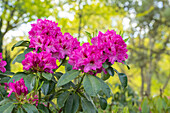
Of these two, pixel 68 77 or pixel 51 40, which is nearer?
pixel 68 77

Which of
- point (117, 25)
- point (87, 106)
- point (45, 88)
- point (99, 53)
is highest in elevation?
point (117, 25)

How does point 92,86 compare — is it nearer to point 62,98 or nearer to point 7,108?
point 62,98

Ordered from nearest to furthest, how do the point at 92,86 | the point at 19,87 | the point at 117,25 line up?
1. the point at 92,86
2. the point at 19,87
3. the point at 117,25

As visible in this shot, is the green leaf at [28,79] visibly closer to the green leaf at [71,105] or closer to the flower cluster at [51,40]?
the flower cluster at [51,40]

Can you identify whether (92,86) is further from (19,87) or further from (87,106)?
(19,87)

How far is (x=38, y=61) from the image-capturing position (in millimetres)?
1204

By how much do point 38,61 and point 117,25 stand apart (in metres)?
8.64

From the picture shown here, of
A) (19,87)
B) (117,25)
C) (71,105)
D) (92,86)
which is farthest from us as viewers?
(117,25)

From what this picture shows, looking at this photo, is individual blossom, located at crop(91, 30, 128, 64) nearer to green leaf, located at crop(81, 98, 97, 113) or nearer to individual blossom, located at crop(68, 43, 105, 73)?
individual blossom, located at crop(68, 43, 105, 73)

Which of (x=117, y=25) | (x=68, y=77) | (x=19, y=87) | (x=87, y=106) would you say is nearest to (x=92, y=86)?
(x=68, y=77)

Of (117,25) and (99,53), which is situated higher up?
(117,25)

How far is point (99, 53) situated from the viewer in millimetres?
1171

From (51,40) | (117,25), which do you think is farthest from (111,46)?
(117,25)

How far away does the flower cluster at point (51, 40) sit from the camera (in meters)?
1.32
